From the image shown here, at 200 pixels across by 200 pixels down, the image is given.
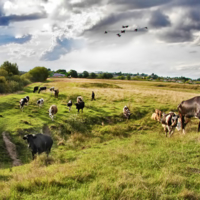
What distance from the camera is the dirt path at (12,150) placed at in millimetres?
13538

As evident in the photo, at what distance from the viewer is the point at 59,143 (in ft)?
57.8

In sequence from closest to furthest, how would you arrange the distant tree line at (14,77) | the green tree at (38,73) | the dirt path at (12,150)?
1. the dirt path at (12,150)
2. the distant tree line at (14,77)
3. the green tree at (38,73)

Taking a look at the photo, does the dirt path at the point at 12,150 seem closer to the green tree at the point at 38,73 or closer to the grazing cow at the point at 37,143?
the grazing cow at the point at 37,143

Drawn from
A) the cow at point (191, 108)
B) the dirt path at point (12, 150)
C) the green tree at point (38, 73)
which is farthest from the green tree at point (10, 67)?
the cow at point (191, 108)

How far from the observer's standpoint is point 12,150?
15266 millimetres

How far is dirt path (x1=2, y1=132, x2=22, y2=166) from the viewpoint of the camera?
13.5 meters

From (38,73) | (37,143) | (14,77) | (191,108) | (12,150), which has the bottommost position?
(12,150)

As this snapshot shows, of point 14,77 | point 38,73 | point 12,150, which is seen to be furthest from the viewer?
point 38,73

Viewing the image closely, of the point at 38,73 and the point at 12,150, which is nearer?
the point at 12,150

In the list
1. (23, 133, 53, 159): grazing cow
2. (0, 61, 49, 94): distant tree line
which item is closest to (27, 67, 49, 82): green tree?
(0, 61, 49, 94): distant tree line

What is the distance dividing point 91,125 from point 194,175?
17687 millimetres

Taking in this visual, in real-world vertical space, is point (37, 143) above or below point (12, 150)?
above

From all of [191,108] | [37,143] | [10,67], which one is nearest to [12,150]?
[37,143]

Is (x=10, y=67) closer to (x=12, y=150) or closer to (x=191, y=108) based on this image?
(x=12, y=150)
